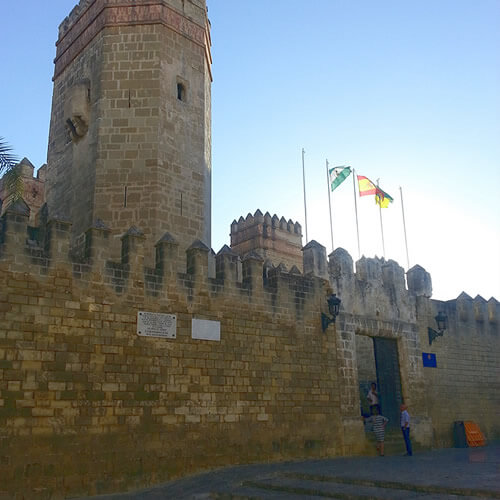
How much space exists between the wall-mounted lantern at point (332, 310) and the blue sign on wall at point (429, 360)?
3.56 metres

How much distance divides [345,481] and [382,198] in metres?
11.3

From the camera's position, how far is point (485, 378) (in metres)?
16.5

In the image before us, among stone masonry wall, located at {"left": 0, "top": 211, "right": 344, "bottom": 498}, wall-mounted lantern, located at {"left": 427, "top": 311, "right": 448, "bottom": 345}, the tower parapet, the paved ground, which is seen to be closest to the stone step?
the paved ground

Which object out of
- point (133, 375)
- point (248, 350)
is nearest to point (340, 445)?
point (248, 350)

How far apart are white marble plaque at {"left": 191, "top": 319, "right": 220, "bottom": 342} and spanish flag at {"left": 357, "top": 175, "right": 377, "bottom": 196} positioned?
8.92m

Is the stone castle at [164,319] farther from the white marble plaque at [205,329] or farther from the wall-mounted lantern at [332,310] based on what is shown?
the wall-mounted lantern at [332,310]

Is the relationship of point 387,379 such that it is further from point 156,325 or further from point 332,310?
point 156,325

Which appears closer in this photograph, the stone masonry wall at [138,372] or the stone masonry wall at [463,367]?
the stone masonry wall at [138,372]

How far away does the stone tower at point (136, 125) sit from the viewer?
1281 cm

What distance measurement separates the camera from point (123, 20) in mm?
13758

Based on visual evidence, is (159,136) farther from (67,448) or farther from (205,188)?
(67,448)

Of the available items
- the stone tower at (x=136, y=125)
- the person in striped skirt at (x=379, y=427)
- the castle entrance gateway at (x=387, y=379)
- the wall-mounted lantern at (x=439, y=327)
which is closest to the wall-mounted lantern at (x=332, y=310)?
the person in striped skirt at (x=379, y=427)

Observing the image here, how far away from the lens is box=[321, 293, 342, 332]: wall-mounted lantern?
1259cm

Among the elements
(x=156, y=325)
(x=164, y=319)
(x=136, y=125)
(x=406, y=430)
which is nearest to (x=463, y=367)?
(x=406, y=430)
